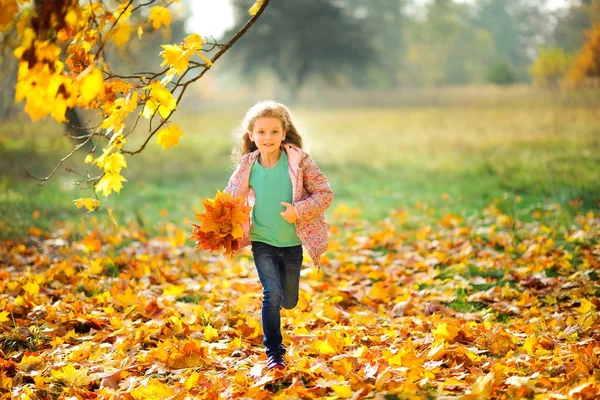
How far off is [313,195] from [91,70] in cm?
144

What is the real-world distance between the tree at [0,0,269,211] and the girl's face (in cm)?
42

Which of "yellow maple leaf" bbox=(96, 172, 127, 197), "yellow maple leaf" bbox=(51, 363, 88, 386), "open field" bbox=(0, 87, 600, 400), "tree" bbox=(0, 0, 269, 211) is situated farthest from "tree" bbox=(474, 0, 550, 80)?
"yellow maple leaf" bbox=(51, 363, 88, 386)

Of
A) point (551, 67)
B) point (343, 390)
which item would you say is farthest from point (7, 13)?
point (551, 67)

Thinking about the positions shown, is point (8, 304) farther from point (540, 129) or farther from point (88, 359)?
point (540, 129)

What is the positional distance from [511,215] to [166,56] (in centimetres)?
508

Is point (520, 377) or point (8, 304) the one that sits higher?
point (8, 304)

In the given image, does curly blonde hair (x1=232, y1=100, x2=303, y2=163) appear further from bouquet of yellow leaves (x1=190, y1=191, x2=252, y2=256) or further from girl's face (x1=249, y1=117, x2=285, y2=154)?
bouquet of yellow leaves (x1=190, y1=191, x2=252, y2=256)

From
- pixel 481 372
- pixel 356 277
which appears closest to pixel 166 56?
pixel 481 372

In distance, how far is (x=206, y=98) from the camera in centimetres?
4538

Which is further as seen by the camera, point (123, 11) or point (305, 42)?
point (305, 42)

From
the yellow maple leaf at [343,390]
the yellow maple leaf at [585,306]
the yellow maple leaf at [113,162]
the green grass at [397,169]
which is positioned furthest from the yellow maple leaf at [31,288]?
the yellow maple leaf at [585,306]

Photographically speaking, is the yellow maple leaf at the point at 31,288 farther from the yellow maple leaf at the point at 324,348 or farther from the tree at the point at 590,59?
the tree at the point at 590,59

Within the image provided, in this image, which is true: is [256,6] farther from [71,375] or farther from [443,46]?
[443,46]

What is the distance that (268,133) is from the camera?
3514 mm
